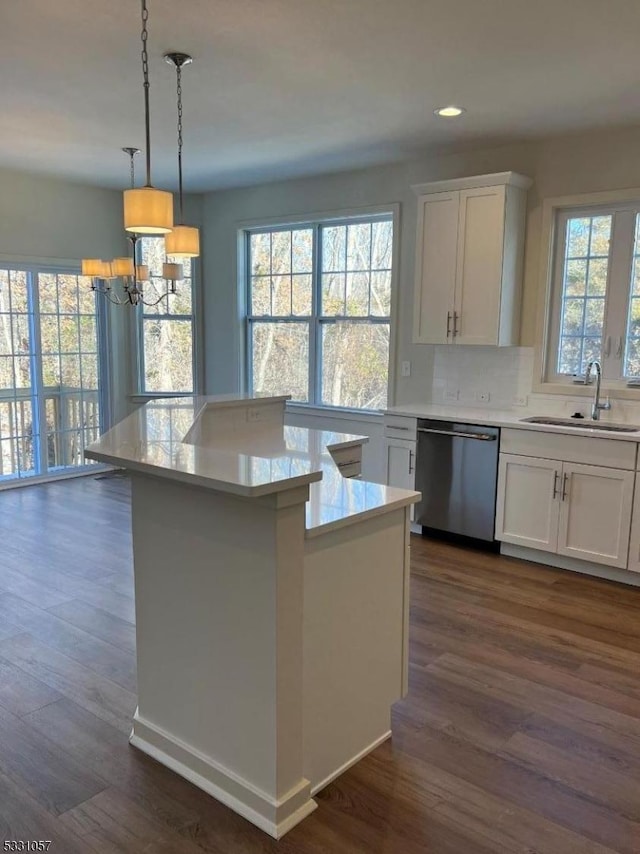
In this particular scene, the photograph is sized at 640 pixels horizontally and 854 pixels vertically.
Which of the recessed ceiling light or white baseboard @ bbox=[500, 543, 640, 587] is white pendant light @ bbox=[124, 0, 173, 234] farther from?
white baseboard @ bbox=[500, 543, 640, 587]

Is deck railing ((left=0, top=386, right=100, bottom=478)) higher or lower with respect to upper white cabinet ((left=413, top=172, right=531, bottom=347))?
lower

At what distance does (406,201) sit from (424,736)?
13.0 feet

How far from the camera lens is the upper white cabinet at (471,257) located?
4344 mm

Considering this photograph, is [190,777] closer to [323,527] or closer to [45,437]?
[323,527]

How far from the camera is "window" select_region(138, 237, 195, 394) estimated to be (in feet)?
21.6

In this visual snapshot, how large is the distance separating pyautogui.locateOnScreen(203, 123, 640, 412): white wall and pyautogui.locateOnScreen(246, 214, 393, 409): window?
0.58 feet

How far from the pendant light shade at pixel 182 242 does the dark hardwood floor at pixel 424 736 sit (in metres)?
1.85

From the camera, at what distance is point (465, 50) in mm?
2951

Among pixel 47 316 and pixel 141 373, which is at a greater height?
pixel 47 316

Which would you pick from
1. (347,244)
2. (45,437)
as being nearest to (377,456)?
(347,244)

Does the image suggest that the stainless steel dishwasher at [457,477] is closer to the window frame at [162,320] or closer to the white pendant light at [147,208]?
the white pendant light at [147,208]

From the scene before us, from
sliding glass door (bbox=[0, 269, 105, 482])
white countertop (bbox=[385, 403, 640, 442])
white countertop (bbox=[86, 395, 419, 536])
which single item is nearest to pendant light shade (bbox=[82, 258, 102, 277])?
white countertop (bbox=[86, 395, 419, 536])

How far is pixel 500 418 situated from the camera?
4320mm

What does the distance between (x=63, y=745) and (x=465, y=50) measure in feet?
10.8
